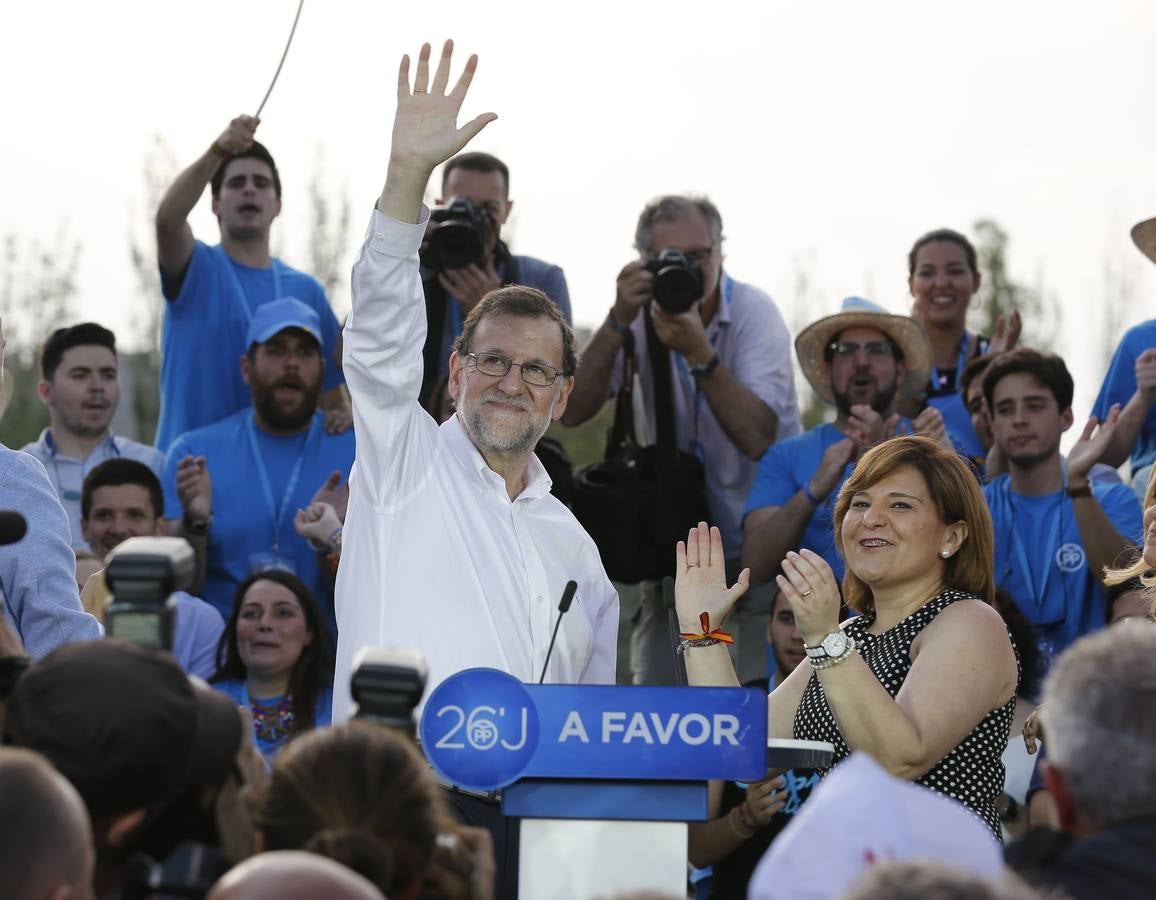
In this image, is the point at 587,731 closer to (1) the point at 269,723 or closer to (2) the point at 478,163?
(1) the point at 269,723

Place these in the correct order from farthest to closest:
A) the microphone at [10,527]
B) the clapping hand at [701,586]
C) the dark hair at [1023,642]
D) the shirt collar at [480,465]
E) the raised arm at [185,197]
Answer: the raised arm at [185,197]
the dark hair at [1023,642]
the shirt collar at [480,465]
the clapping hand at [701,586]
the microphone at [10,527]

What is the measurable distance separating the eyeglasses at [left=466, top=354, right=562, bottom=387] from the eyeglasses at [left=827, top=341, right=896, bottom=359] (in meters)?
2.73

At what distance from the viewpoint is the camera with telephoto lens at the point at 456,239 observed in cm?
672

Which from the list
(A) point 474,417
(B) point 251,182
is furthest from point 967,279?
(A) point 474,417

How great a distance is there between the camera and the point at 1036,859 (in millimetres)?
2389

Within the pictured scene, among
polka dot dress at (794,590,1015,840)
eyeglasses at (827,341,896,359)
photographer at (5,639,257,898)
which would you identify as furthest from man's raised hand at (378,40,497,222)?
eyeglasses at (827,341,896,359)

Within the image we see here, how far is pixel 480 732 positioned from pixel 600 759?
23 cm

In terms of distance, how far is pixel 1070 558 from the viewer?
6.49 metres

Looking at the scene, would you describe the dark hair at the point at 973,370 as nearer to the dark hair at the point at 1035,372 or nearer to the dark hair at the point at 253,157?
the dark hair at the point at 1035,372

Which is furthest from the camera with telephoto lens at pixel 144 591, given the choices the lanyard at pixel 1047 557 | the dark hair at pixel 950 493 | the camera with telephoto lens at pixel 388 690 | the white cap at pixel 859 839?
the lanyard at pixel 1047 557

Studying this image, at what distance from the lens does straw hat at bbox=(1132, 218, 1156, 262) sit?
6.90 m

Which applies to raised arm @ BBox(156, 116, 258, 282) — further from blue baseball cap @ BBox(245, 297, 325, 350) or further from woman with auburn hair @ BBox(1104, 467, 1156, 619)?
woman with auburn hair @ BBox(1104, 467, 1156, 619)

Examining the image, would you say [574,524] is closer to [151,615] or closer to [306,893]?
[151,615]


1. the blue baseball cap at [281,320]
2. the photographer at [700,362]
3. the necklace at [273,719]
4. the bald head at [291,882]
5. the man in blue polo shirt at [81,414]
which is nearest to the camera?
the bald head at [291,882]
